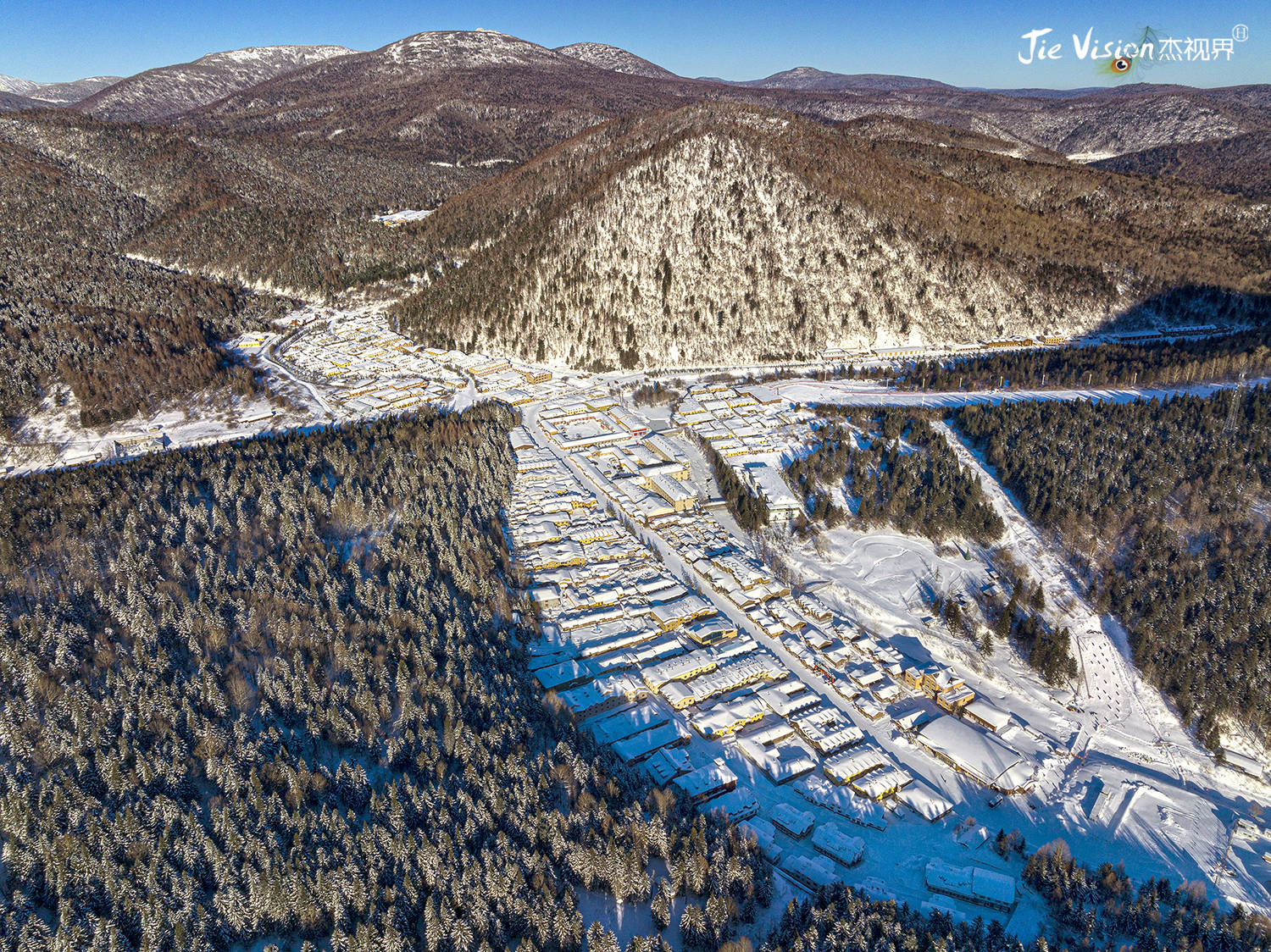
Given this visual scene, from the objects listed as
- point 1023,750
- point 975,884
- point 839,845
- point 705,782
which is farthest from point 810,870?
point 1023,750

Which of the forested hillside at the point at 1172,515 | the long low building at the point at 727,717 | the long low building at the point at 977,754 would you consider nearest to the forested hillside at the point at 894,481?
the forested hillside at the point at 1172,515

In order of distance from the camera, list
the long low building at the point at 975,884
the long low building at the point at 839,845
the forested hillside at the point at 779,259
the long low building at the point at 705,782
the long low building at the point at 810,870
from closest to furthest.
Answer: the long low building at the point at 975,884 → the long low building at the point at 810,870 → the long low building at the point at 839,845 → the long low building at the point at 705,782 → the forested hillside at the point at 779,259

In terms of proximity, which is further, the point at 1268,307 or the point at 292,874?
the point at 1268,307

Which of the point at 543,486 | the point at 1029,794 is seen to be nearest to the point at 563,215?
the point at 543,486

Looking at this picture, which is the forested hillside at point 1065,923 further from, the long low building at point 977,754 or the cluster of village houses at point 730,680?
the long low building at point 977,754

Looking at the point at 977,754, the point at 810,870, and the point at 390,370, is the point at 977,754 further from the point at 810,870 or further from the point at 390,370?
the point at 390,370

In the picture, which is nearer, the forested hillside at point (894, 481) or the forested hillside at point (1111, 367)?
Answer: the forested hillside at point (894, 481)

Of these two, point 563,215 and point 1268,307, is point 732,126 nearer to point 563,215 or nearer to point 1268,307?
point 563,215
